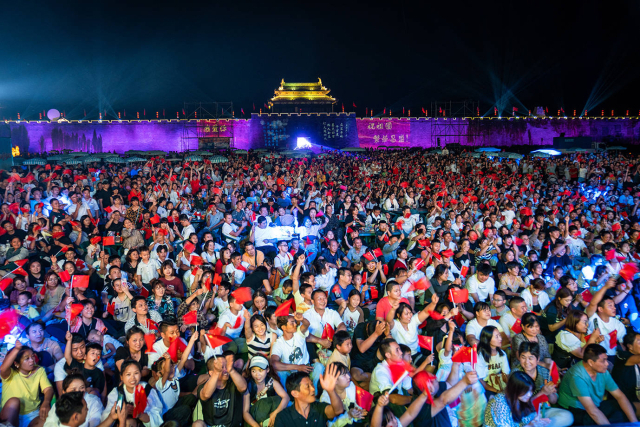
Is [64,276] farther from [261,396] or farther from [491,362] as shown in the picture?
[491,362]

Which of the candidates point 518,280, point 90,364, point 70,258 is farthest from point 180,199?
point 518,280

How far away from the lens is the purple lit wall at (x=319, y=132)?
34219 millimetres

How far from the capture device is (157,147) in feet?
119

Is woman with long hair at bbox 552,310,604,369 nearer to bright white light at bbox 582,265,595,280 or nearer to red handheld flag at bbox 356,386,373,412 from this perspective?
red handheld flag at bbox 356,386,373,412

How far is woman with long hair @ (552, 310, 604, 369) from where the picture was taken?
4.04 meters

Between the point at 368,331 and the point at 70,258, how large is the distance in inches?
162

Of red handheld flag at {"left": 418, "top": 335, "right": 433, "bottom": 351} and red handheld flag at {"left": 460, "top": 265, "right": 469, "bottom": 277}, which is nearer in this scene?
red handheld flag at {"left": 418, "top": 335, "right": 433, "bottom": 351}

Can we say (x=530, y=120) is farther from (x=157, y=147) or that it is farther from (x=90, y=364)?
(x=90, y=364)

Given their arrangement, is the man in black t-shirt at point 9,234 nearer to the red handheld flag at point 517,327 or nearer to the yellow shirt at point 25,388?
the yellow shirt at point 25,388

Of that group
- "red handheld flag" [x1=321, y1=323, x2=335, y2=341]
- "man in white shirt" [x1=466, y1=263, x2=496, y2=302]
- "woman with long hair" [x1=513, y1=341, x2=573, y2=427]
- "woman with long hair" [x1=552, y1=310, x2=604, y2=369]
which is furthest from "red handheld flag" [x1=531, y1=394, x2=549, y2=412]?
"man in white shirt" [x1=466, y1=263, x2=496, y2=302]

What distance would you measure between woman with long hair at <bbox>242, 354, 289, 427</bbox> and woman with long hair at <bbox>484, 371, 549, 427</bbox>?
63.5 inches

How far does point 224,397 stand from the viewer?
3316 mm

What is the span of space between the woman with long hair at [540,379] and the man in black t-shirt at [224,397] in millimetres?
2258

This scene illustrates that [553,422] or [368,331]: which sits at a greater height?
[368,331]
